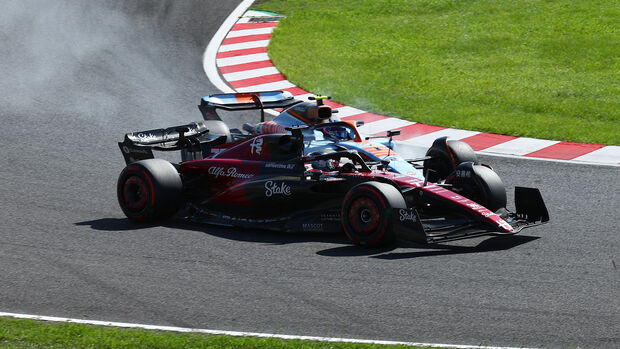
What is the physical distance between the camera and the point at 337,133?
10.4 m

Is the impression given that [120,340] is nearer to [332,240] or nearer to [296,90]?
[332,240]

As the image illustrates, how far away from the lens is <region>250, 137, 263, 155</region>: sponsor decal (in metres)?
9.93

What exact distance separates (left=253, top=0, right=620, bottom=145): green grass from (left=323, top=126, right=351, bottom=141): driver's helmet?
14.7 feet

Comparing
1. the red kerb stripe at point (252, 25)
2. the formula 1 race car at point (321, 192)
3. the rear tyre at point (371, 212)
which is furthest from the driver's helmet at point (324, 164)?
the red kerb stripe at point (252, 25)

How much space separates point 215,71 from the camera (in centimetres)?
1714

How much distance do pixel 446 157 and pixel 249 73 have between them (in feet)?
24.2

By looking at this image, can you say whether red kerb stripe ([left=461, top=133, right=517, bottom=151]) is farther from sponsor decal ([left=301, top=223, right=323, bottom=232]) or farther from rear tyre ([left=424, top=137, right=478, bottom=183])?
sponsor decal ([left=301, top=223, right=323, bottom=232])

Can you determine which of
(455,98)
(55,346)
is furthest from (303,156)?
(455,98)

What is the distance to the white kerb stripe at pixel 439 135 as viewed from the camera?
1360 cm

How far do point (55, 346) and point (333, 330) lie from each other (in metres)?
1.94

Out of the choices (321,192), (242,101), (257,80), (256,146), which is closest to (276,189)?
(321,192)

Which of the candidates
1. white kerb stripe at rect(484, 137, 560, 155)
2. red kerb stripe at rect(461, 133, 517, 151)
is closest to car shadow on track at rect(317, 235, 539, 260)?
white kerb stripe at rect(484, 137, 560, 155)

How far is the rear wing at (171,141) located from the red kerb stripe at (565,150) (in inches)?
186

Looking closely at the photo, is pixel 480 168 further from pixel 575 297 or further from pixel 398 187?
pixel 575 297
